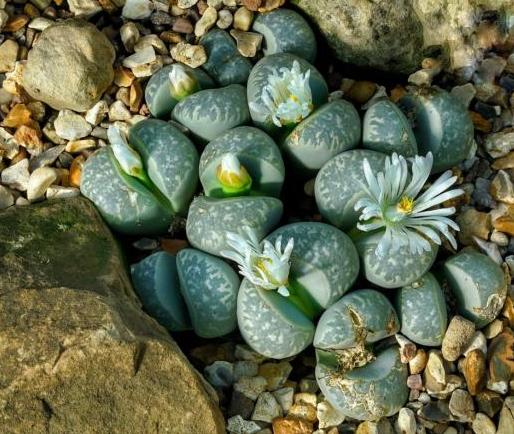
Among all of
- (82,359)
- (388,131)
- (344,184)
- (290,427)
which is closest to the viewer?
(82,359)

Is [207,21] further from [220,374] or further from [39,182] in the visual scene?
[220,374]

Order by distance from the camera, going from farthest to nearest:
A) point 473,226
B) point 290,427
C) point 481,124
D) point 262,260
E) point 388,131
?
point 481,124
point 473,226
point 388,131
point 290,427
point 262,260

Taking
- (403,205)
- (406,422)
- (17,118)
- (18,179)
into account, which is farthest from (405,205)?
(17,118)

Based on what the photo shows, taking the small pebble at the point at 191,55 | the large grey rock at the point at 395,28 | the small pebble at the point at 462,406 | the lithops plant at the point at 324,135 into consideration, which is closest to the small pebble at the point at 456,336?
the small pebble at the point at 462,406

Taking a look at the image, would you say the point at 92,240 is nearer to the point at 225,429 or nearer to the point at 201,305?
the point at 201,305

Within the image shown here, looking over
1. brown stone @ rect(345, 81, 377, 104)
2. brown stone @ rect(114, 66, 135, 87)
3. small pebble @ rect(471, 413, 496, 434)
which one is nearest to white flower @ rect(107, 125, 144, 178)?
brown stone @ rect(114, 66, 135, 87)

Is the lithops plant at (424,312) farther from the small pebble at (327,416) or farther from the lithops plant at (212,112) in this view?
the lithops plant at (212,112)
